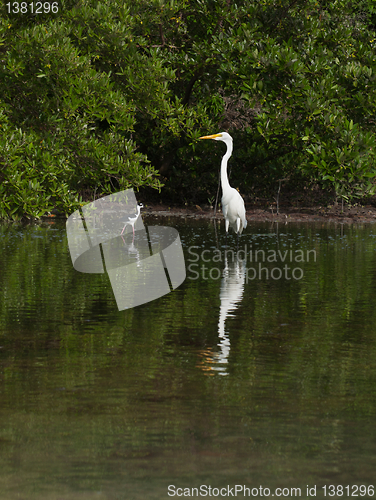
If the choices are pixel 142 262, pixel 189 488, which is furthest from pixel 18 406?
pixel 142 262

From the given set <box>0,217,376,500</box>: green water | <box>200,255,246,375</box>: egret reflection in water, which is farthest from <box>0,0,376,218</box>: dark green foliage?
<box>0,217,376,500</box>: green water

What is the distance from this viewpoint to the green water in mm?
3604

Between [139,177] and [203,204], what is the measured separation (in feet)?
21.4

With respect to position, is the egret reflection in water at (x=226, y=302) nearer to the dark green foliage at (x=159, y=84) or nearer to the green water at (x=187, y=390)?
the green water at (x=187, y=390)

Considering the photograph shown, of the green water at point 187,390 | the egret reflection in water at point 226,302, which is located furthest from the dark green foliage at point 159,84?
the green water at point 187,390

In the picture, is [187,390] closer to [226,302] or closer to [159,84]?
[226,302]

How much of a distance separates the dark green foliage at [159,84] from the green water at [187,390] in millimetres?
8032

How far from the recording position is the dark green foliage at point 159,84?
1711 cm

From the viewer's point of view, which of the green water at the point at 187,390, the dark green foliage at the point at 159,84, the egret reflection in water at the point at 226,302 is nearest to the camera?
the green water at the point at 187,390

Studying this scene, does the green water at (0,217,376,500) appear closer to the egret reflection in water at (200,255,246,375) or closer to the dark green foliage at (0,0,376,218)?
the egret reflection in water at (200,255,246,375)

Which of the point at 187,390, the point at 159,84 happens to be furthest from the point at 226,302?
the point at 159,84

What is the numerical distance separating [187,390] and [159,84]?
50.1 feet

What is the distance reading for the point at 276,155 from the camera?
23625 millimetres

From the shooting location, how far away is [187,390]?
493 cm
